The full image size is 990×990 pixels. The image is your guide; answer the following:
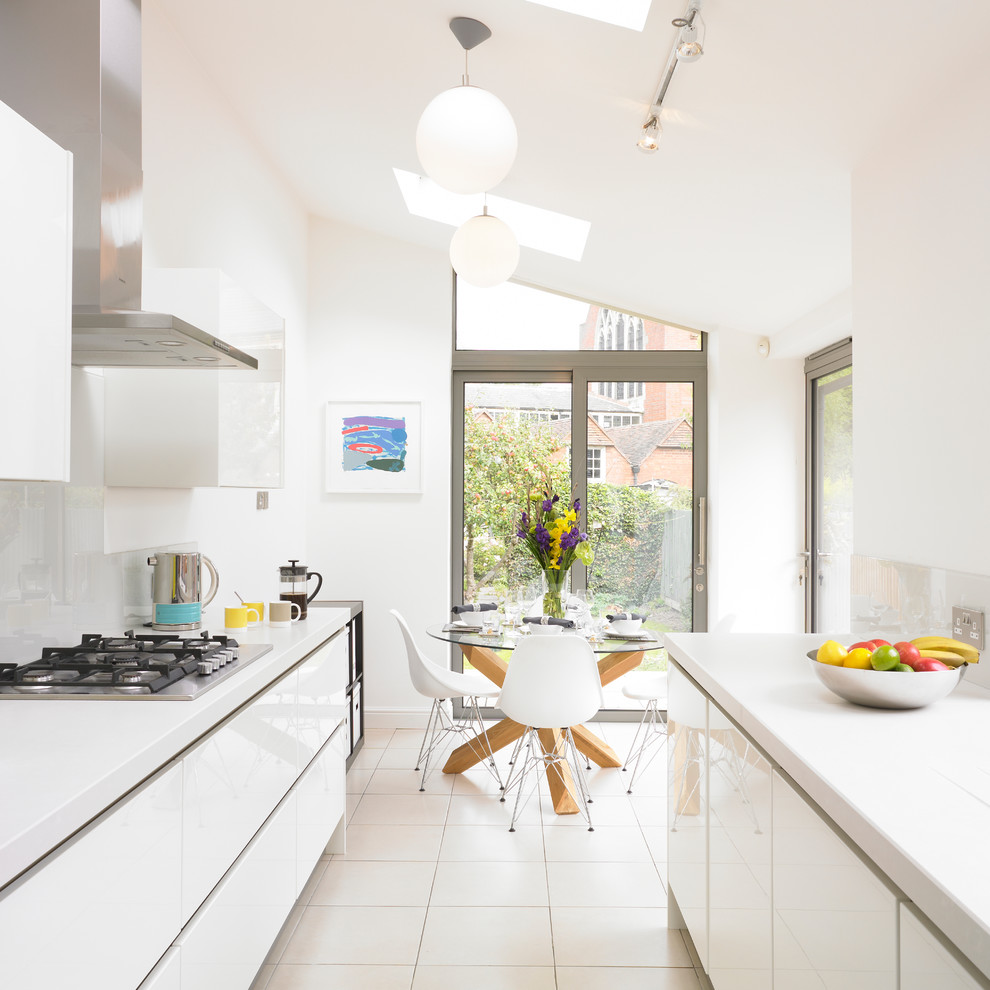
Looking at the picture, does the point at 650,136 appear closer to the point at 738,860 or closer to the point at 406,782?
the point at 738,860

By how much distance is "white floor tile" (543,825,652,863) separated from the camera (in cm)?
315

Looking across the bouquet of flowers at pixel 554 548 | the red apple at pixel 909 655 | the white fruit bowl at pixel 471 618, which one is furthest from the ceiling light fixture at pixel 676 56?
the white fruit bowl at pixel 471 618

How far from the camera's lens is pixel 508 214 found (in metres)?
4.36

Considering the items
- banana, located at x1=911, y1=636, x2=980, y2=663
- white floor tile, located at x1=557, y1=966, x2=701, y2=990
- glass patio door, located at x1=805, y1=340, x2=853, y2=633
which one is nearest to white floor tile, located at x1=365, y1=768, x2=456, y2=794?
white floor tile, located at x1=557, y1=966, x2=701, y2=990

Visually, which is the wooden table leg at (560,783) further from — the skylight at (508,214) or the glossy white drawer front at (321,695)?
the skylight at (508,214)

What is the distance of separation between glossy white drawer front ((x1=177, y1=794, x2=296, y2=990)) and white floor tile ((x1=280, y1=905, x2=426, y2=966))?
193mm

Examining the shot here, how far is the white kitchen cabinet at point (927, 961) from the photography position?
894 millimetres

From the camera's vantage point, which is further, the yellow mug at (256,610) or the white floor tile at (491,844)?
the white floor tile at (491,844)

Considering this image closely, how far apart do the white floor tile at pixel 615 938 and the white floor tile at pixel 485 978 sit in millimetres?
105

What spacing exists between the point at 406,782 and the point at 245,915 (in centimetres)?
209

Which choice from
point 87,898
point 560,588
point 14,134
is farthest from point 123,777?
point 560,588

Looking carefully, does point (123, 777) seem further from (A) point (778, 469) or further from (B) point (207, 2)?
(A) point (778, 469)

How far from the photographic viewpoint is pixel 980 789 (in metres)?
1.22

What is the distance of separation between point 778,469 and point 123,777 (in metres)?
4.21
